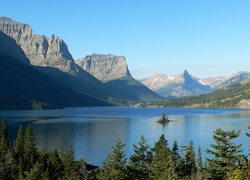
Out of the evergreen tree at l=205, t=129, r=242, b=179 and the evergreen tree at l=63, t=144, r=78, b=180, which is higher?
the evergreen tree at l=205, t=129, r=242, b=179

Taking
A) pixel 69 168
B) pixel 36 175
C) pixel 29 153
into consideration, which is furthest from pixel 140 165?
pixel 29 153

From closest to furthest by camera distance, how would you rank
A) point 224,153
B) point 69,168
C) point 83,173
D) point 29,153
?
point 224,153
point 83,173
point 69,168
point 29,153

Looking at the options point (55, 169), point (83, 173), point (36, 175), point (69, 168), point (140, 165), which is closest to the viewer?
point (83, 173)

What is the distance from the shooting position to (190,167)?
314 ft

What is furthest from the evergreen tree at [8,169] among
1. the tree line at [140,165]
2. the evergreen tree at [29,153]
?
the evergreen tree at [29,153]

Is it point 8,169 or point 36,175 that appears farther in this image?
point 8,169

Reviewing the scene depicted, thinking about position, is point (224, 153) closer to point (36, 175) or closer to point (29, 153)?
point (36, 175)

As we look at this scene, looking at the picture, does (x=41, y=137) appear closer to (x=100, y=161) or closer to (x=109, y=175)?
(x=100, y=161)

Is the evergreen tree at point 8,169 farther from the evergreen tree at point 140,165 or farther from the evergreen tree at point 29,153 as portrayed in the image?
the evergreen tree at point 140,165

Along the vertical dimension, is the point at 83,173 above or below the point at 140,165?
below

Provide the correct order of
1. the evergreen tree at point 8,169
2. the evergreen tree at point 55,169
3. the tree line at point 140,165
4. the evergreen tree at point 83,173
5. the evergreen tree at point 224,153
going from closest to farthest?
1. the evergreen tree at point 224,153
2. the tree line at point 140,165
3. the evergreen tree at point 83,173
4. the evergreen tree at point 8,169
5. the evergreen tree at point 55,169

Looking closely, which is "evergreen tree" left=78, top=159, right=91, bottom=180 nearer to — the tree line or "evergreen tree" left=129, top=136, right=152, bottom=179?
the tree line

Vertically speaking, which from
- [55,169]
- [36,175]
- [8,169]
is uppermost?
[36,175]

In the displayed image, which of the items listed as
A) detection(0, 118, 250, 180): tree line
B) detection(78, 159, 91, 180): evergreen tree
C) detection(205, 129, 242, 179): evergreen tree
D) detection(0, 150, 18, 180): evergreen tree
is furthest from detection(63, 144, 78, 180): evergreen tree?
detection(205, 129, 242, 179): evergreen tree
